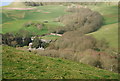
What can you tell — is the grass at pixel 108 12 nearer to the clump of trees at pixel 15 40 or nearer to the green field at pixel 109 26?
the green field at pixel 109 26

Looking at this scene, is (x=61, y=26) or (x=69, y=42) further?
(x=61, y=26)

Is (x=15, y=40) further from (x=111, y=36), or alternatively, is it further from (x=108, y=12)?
(x=108, y=12)

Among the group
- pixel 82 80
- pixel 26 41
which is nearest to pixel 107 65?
pixel 82 80

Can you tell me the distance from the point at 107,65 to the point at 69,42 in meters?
11.4

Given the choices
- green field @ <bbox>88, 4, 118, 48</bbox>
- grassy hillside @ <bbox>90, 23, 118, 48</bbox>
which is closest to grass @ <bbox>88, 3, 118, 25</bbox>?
green field @ <bbox>88, 4, 118, 48</bbox>

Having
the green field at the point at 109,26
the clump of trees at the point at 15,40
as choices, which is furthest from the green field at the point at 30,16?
the green field at the point at 109,26

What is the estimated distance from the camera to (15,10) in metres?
75.6

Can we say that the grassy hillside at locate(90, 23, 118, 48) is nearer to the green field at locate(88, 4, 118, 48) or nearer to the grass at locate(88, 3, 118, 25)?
the green field at locate(88, 4, 118, 48)

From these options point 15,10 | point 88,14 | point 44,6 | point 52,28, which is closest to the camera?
point 52,28

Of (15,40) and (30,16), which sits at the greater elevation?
(15,40)

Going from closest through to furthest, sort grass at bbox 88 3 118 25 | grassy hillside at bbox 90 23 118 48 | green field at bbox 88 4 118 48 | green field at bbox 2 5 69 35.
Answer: grassy hillside at bbox 90 23 118 48
green field at bbox 88 4 118 48
green field at bbox 2 5 69 35
grass at bbox 88 3 118 25

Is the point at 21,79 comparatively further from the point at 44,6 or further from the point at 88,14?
the point at 44,6

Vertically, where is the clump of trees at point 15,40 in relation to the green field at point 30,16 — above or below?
above

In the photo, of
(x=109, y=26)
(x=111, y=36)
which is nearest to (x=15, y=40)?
(x=111, y=36)
